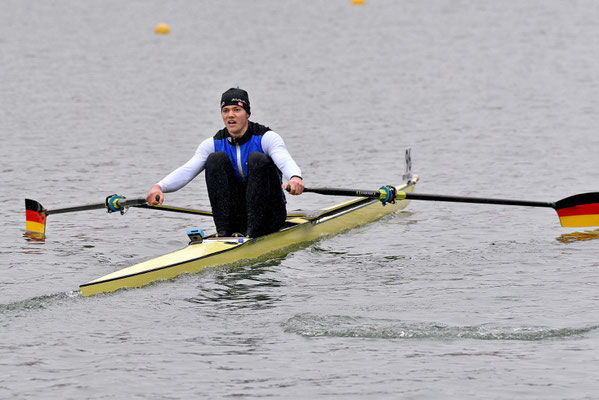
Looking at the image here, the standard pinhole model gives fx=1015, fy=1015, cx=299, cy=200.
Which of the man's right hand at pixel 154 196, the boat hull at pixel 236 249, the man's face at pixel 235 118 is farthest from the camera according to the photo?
the man's face at pixel 235 118

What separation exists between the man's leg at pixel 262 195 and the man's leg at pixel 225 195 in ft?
0.63

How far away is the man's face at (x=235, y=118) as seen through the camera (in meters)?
11.7

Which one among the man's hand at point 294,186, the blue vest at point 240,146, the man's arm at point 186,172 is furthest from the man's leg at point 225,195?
the man's hand at point 294,186

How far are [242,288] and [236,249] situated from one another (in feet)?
2.88

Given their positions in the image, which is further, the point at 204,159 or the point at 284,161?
the point at 204,159

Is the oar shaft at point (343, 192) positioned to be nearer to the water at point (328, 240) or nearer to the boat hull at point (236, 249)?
the boat hull at point (236, 249)

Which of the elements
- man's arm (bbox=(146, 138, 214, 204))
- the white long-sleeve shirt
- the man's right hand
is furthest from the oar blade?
the man's right hand

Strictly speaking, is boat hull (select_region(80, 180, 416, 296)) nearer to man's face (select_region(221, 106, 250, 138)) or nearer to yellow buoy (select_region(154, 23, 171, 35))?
man's face (select_region(221, 106, 250, 138))

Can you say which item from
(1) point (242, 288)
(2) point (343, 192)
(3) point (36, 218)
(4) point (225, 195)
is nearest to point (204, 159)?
(4) point (225, 195)

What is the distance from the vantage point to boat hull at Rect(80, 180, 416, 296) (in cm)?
1023

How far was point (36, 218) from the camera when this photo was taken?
539 inches

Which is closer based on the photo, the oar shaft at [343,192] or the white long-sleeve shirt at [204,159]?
the white long-sleeve shirt at [204,159]

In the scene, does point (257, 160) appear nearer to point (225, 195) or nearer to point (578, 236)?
point (225, 195)

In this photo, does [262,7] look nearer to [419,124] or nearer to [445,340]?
[419,124]
